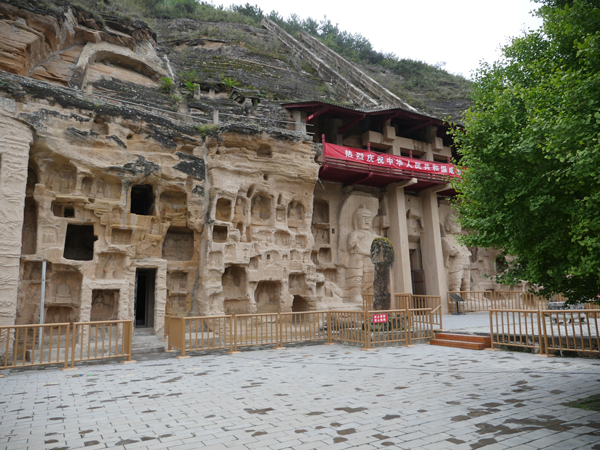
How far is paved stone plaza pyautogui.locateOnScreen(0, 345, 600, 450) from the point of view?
489 cm

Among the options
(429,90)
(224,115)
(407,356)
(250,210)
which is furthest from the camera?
(429,90)

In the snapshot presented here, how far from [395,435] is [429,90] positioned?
134 ft

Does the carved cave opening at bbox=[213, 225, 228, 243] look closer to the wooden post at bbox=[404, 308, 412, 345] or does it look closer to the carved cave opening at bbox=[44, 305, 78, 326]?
the carved cave opening at bbox=[44, 305, 78, 326]

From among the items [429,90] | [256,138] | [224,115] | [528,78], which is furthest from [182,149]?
[429,90]

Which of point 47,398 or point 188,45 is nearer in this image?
point 47,398

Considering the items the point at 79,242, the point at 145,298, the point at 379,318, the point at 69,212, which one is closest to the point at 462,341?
the point at 379,318

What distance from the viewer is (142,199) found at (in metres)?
19.2

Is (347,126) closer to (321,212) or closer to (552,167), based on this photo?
(321,212)

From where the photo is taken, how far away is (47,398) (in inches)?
283

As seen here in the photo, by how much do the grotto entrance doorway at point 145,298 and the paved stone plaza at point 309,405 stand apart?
7.60m

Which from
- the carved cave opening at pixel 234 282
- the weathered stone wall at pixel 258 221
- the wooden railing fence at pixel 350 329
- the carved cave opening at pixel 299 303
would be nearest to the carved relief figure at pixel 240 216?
the weathered stone wall at pixel 258 221

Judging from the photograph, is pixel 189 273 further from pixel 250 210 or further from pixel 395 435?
pixel 395 435

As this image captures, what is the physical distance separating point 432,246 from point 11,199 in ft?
72.5

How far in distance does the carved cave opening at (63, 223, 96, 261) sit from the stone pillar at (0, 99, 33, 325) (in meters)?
3.88
